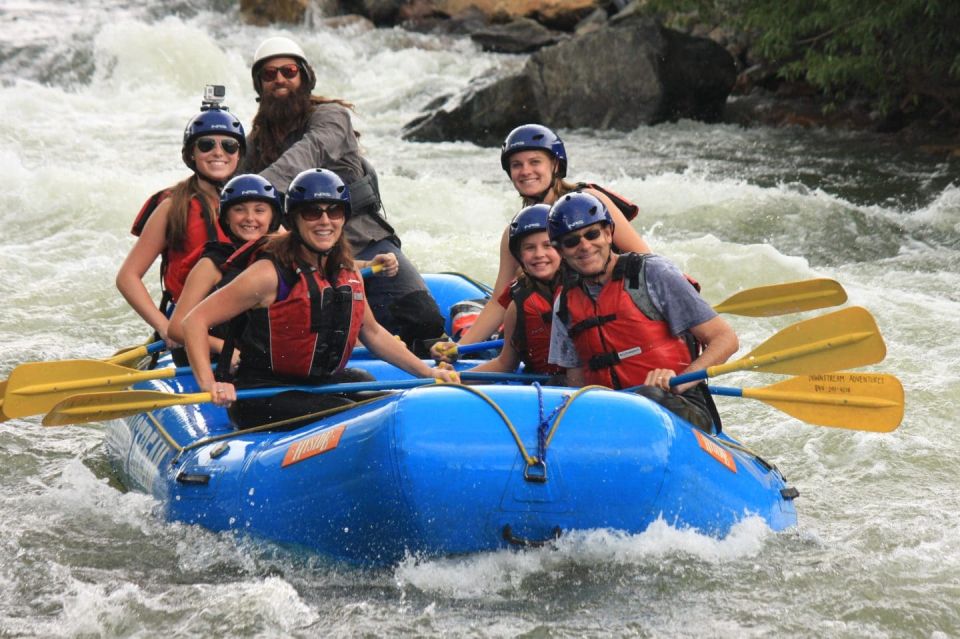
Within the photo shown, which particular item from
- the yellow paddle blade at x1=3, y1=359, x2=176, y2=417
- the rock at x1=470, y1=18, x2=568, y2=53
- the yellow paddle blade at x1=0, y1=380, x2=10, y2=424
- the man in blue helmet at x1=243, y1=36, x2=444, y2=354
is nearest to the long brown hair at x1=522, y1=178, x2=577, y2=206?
the man in blue helmet at x1=243, y1=36, x2=444, y2=354

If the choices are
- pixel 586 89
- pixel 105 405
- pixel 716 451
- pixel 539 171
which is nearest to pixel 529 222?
pixel 539 171

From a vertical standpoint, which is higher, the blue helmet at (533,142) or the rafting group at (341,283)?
the blue helmet at (533,142)

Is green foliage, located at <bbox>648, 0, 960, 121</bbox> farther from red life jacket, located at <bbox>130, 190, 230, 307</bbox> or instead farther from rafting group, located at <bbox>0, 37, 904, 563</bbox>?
red life jacket, located at <bbox>130, 190, 230, 307</bbox>

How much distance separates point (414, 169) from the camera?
42.7 ft

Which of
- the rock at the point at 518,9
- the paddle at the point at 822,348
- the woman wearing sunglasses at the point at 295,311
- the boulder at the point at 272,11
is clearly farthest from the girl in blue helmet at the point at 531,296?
the boulder at the point at 272,11

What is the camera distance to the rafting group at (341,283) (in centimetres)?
452

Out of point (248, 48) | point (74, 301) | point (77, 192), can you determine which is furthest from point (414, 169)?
point (248, 48)

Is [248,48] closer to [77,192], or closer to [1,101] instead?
[1,101]

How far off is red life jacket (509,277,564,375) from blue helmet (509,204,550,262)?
0.71ft

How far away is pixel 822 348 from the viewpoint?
459 centimetres

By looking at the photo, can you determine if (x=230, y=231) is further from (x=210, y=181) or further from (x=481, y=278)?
(x=481, y=278)

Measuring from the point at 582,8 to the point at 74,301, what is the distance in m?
12.9

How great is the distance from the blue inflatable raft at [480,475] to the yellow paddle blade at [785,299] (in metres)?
1.33

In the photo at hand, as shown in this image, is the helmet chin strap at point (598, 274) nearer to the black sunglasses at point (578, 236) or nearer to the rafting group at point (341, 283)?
the rafting group at point (341, 283)
